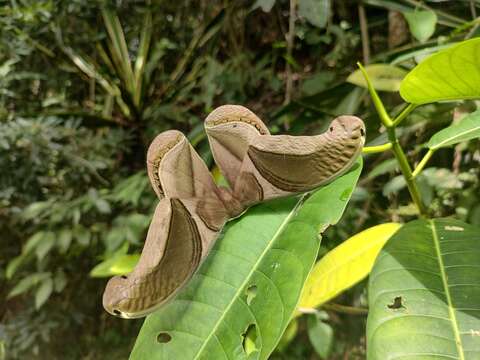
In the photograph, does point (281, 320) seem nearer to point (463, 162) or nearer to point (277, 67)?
point (463, 162)

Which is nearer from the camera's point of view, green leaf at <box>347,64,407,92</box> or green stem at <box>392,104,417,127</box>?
green stem at <box>392,104,417,127</box>

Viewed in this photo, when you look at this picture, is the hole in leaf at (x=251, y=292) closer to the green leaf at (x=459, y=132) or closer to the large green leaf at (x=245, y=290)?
the large green leaf at (x=245, y=290)

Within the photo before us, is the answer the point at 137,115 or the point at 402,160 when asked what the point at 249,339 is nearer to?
the point at 402,160

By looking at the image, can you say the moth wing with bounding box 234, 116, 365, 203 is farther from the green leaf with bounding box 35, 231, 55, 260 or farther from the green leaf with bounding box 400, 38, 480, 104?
the green leaf with bounding box 35, 231, 55, 260

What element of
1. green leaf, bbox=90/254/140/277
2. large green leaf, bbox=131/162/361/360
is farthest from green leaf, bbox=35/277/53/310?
large green leaf, bbox=131/162/361/360

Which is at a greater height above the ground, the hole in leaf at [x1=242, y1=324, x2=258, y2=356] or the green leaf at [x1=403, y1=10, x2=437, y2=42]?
the green leaf at [x1=403, y1=10, x2=437, y2=42]

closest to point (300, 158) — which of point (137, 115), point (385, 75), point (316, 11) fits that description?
point (385, 75)

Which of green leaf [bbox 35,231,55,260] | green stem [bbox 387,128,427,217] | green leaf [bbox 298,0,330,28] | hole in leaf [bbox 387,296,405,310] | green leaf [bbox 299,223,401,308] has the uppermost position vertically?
green leaf [bbox 298,0,330,28]
